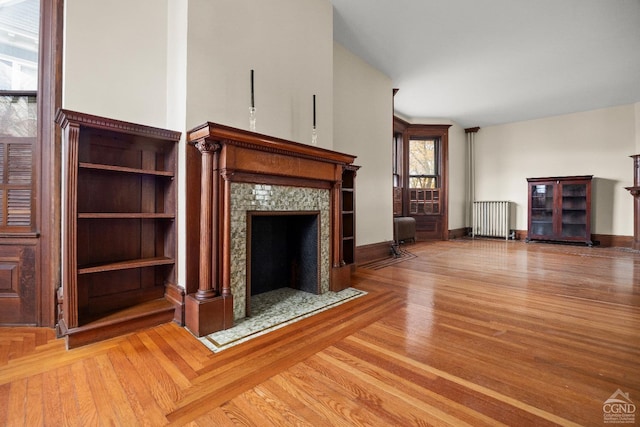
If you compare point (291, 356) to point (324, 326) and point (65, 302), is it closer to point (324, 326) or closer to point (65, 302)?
point (324, 326)

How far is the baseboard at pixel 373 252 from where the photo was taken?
431cm

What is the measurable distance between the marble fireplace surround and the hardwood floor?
29 centimetres

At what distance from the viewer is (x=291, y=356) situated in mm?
1637

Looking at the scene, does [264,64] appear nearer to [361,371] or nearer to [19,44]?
[19,44]

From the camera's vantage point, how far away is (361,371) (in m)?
1.48

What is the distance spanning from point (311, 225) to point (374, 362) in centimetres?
153

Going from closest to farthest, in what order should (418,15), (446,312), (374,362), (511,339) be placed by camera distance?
(374,362), (511,339), (446,312), (418,15)

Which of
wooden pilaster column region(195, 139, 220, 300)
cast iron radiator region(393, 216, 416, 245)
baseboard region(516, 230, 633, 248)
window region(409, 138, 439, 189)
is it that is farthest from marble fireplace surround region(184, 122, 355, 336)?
baseboard region(516, 230, 633, 248)

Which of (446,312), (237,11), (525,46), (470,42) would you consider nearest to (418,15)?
(470,42)

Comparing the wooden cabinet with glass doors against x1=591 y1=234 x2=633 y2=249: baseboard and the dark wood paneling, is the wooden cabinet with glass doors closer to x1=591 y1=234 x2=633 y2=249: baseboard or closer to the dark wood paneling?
x1=591 y1=234 x2=633 y2=249: baseboard

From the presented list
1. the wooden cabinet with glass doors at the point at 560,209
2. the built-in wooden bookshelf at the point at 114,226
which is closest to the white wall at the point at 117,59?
the built-in wooden bookshelf at the point at 114,226

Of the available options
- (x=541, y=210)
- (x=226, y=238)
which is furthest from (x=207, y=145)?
(x=541, y=210)

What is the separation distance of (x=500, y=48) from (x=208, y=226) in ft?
15.6

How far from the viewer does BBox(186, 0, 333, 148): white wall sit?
7.02 feet
